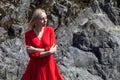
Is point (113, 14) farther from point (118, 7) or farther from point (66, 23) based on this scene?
point (66, 23)

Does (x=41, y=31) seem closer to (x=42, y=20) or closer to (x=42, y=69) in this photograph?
(x=42, y=20)

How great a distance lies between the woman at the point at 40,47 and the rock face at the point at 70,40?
2642 millimetres

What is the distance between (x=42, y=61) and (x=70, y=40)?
3631 millimetres

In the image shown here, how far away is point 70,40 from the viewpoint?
10.7m

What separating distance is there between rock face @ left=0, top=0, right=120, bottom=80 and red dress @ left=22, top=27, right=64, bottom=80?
2.58 metres

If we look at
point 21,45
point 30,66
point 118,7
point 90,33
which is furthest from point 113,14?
point 30,66

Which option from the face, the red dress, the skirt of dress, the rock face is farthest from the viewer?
Answer: the rock face

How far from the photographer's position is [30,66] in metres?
7.29

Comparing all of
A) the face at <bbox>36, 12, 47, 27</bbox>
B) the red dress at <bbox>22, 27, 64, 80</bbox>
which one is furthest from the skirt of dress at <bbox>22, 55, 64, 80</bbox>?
the face at <bbox>36, 12, 47, 27</bbox>

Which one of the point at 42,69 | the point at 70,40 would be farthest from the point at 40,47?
the point at 70,40

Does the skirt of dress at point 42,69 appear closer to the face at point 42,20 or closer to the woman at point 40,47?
the woman at point 40,47

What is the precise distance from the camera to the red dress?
7039 mm

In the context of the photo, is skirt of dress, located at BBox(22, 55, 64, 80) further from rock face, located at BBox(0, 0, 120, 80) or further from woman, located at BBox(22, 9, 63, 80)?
rock face, located at BBox(0, 0, 120, 80)

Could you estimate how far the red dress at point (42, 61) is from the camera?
277 inches
